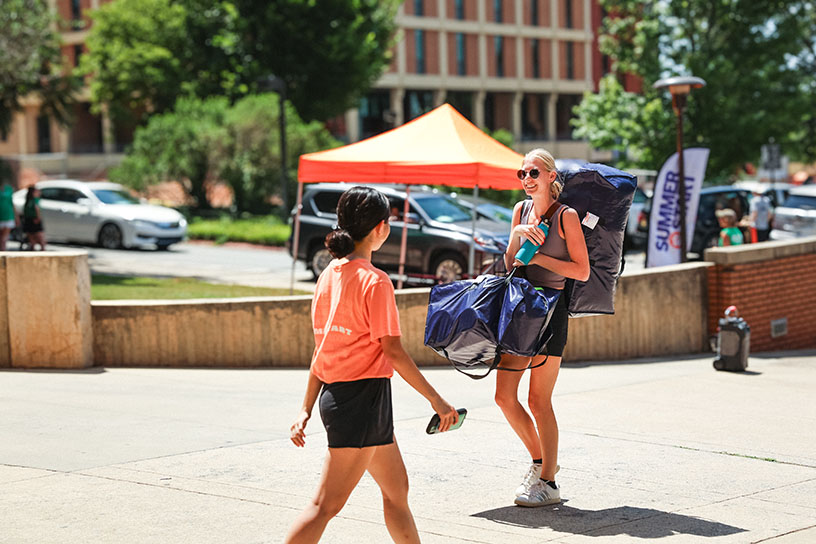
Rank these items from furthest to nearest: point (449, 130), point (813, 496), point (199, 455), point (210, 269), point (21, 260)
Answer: point (210, 269) < point (449, 130) < point (21, 260) < point (199, 455) < point (813, 496)

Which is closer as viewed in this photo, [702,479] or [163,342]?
[702,479]

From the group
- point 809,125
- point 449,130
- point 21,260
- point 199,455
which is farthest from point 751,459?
point 809,125

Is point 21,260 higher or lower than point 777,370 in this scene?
higher

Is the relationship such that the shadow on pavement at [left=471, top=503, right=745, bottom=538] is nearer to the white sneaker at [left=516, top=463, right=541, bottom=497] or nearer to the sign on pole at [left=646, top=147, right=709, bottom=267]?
the white sneaker at [left=516, top=463, right=541, bottom=497]

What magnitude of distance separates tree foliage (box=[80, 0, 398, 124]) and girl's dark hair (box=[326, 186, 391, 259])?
3632cm

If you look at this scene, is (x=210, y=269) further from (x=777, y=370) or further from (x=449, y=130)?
(x=777, y=370)

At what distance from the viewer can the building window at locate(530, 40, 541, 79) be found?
7606 cm

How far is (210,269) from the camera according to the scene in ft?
73.0

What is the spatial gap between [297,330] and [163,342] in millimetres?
1259

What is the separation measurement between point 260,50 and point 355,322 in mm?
38081

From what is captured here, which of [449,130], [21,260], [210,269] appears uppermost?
[449,130]

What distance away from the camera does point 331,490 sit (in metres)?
4.25

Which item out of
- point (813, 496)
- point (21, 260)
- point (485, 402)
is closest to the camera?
point (813, 496)

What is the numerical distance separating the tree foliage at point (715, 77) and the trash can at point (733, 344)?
2047cm
